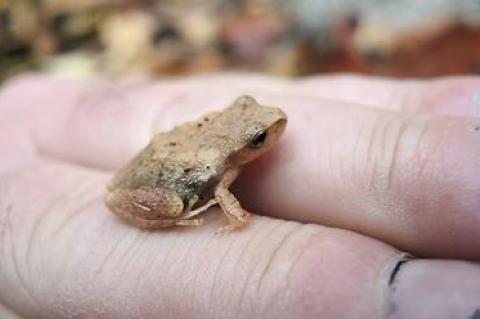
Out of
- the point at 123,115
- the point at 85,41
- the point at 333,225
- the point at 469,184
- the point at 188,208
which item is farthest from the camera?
the point at 85,41

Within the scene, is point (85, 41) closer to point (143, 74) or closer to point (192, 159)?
point (143, 74)

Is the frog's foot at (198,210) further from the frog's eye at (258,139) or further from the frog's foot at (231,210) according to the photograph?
the frog's eye at (258,139)

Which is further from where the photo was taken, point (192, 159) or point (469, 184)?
point (192, 159)

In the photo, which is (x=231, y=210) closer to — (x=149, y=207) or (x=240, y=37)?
(x=149, y=207)

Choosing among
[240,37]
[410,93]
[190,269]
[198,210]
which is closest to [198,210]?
[198,210]

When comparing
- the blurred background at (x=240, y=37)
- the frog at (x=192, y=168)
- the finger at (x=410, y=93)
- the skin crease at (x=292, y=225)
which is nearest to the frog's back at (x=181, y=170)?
the frog at (x=192, y=168)

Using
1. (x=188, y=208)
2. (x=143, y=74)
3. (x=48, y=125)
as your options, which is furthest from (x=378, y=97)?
(x=143, y=74)
